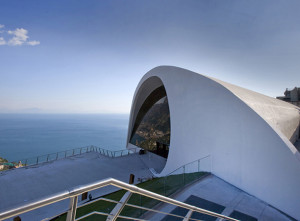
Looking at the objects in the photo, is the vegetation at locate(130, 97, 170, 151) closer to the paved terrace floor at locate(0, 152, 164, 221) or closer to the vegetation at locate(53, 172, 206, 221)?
the paved terrace floor at locate(0, 152, 164, 221)

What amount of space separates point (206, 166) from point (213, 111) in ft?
8.76

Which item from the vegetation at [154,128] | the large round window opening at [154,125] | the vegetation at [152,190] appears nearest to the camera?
the vegetation at [152,190]

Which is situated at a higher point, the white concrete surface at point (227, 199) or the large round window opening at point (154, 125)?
the large round window opening at point (154, 125)

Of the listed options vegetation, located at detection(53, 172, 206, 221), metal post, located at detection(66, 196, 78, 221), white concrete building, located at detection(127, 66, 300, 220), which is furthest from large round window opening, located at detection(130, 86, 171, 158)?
metal post, located at detection(66, 196, 78, 221)

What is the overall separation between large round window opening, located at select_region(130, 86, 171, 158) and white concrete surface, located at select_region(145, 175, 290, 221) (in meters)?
8.05

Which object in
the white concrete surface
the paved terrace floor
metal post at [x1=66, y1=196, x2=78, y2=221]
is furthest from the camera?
the paved terrace floor

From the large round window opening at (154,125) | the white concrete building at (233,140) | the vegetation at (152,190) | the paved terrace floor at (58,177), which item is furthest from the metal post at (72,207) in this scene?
the large round window opening at (154,125)

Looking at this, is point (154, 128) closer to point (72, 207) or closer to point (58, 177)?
point (58, 177)

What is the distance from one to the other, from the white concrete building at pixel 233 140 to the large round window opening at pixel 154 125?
157 inches

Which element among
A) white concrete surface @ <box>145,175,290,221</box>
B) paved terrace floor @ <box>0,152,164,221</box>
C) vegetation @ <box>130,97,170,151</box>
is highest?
vegetation @ <box>130,97,170,151</box>

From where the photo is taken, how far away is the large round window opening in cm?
1534

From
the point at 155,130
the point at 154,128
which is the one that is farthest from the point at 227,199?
the point at 154,128

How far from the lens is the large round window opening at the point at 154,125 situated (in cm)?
1534

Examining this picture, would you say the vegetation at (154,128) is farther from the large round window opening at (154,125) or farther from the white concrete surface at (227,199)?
the white concrete surface at (227,199)
